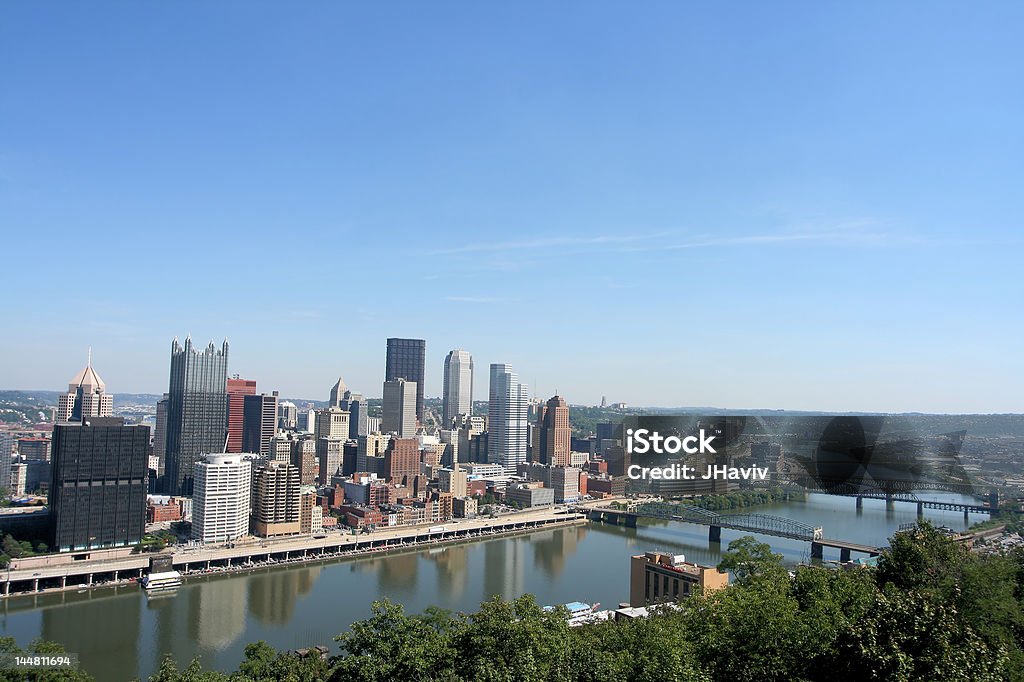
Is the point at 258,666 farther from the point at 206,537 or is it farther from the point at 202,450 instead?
the point at 202,450

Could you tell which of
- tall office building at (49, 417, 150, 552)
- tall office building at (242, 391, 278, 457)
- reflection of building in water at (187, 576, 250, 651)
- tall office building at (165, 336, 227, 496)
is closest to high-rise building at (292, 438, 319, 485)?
tall office building at (165, 336, 227, 496)

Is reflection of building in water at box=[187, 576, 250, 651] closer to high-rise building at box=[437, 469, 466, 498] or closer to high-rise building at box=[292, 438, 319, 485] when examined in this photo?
high-rise building at box=[292, 438, 319, 485]

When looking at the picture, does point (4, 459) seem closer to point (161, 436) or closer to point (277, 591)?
Answer: point (161, 436)

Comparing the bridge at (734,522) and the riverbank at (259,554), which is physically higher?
the bridge at (734,522)

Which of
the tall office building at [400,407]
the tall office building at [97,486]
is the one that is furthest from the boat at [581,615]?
the tall office building at [400,407]

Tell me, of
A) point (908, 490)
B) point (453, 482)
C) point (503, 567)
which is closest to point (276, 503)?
point (503, 567)

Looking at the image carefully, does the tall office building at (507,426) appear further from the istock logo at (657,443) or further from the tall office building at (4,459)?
the tall office building at (4,459)
